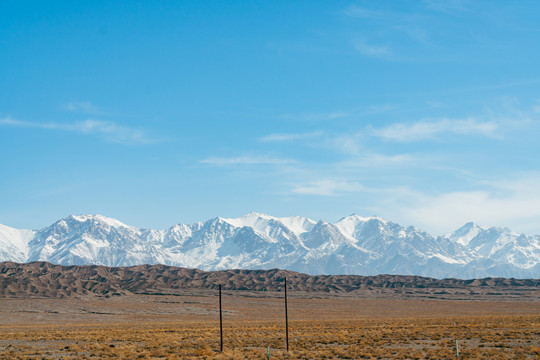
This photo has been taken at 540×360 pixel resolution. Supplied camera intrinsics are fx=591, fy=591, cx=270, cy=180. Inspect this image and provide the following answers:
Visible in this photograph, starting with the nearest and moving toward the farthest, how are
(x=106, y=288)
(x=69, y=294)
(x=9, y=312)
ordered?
(x=9, y=312) → (x=69, y=294) → (x=106, y=288)

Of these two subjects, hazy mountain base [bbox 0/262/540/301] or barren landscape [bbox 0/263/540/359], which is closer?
barren landscape [bbox 0/263/540/359]

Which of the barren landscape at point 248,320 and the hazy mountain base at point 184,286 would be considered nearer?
the barren landscape at point 248,320

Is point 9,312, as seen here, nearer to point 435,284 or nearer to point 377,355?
point 377,355

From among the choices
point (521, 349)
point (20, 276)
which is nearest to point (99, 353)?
point (521, 349)

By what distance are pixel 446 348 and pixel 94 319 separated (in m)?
64.0

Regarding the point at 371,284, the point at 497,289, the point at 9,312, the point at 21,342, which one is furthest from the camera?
the point at 371,284

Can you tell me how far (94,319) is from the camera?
89.4m

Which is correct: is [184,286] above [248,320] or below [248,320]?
above

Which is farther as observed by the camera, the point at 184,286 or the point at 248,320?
the point at 184,286

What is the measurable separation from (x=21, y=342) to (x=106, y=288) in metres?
108

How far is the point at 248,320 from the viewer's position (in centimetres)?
8444

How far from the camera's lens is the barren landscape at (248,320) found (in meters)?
39.2

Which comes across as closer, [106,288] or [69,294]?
[69,294]

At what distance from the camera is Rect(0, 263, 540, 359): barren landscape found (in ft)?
129
